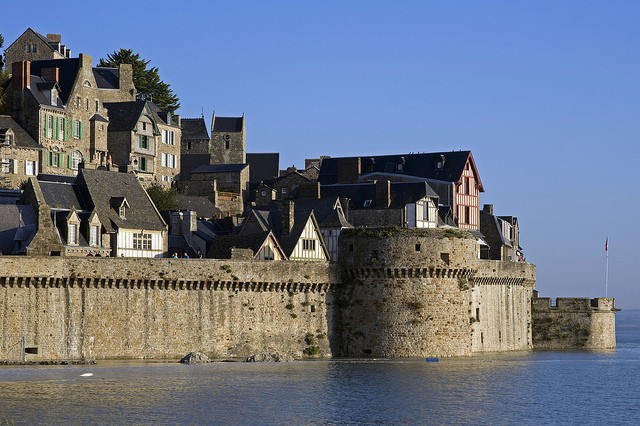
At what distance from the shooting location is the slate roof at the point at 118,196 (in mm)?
60719

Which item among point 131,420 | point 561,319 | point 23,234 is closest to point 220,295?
point 23,234

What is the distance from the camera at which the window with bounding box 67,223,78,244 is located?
57625mm

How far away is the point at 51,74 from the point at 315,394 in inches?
1706

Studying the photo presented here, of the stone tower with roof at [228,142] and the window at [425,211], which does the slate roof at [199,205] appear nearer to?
the window at [425,211]

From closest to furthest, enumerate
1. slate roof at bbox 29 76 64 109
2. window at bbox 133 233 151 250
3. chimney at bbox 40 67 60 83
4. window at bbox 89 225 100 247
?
window at bbox 89 225 100 247 < window at bbox 133 233 151 250 < slate roof at bbox 29 76 64 109 < chimney at bbox 40 67 60 83

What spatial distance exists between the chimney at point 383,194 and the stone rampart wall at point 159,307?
493 inches

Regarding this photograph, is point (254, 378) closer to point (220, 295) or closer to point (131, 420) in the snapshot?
point (220, 295)

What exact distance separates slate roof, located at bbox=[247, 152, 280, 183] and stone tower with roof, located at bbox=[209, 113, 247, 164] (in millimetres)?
807

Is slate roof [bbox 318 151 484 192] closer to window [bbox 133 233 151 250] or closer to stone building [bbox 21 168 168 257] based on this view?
stone building [bbox 21 168 168 257]

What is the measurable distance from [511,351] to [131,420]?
113 feet

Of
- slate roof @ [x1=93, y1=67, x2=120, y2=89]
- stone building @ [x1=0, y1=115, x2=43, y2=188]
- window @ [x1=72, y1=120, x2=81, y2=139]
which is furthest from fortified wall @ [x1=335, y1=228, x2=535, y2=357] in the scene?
slate roof @ [x1=93, y1=67, x2=120, y2=89]

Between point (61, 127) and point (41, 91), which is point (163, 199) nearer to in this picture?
point (61, 127)

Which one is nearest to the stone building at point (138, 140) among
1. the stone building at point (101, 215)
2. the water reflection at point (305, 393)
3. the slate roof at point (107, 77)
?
the slate roof at point (107, 77)

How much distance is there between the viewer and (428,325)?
57594 millimetres
